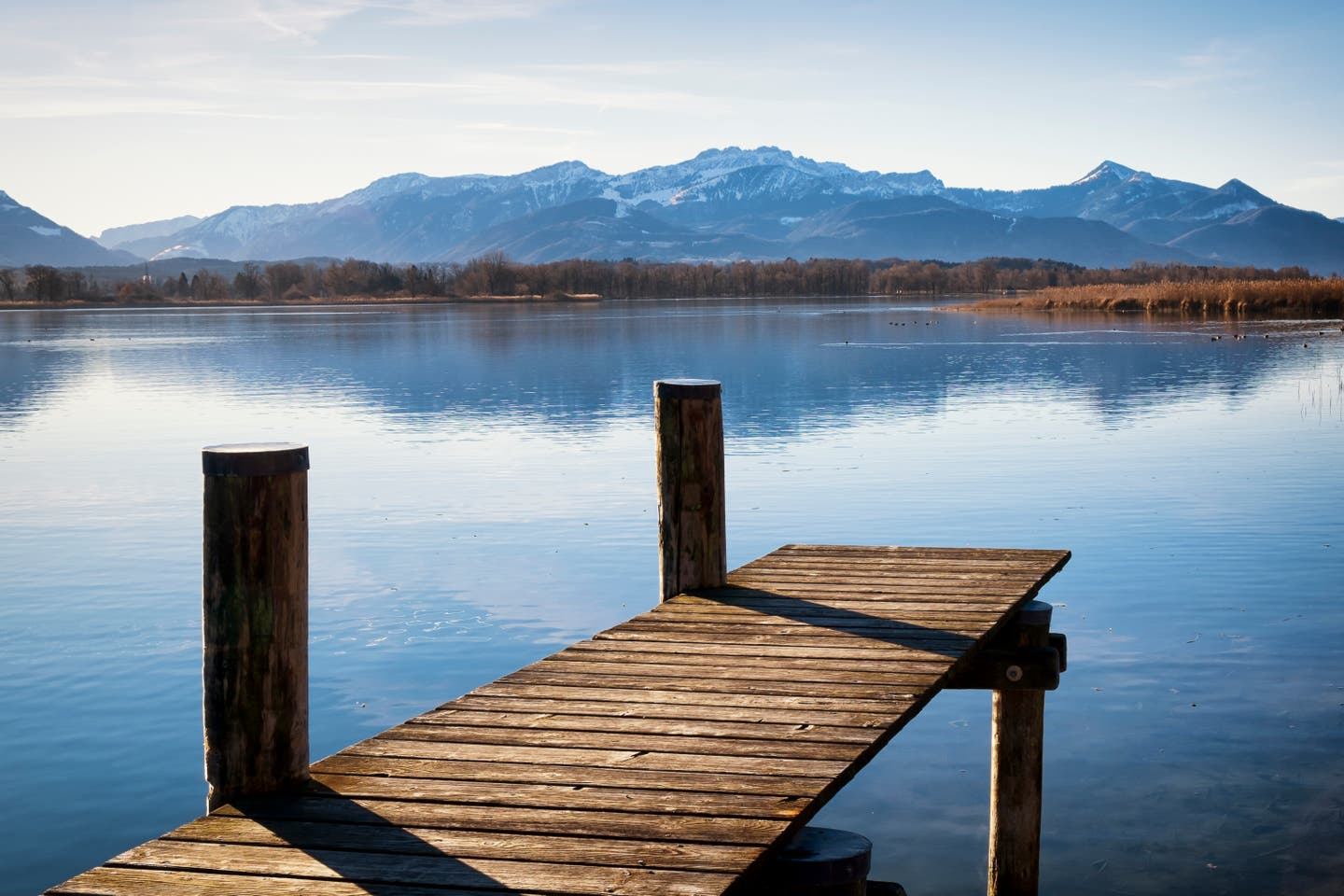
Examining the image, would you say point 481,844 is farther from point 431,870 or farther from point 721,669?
point 721,669

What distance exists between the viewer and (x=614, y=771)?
6.25 meters

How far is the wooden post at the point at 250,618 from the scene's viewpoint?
6082 mm

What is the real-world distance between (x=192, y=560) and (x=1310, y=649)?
538 inches

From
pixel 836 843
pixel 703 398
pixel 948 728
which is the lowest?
pixel 948 728

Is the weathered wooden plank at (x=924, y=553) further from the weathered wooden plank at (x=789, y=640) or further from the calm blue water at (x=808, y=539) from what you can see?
the weathered wooden plank at (x=789, y=640)

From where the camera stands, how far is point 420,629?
15195 millimetres

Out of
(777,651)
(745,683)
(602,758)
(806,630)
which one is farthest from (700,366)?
(602,758)

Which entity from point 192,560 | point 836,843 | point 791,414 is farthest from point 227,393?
point 836,843

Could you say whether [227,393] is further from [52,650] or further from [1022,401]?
[52,650]

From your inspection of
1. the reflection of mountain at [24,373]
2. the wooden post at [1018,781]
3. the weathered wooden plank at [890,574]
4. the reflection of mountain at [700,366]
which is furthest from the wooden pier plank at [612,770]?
the reflection of mountain at [24,373]

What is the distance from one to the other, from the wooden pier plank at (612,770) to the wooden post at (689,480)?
630 millimetres

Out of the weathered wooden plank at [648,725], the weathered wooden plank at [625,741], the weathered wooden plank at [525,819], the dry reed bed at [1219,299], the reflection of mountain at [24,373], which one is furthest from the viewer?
the dry reed bed at [1219,299]

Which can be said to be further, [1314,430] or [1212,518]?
[1314,430]

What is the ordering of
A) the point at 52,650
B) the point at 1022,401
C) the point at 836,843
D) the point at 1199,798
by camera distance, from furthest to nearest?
the point at 1022,401, the point at 52,650, the point at 1199,798, the point at 836,843
